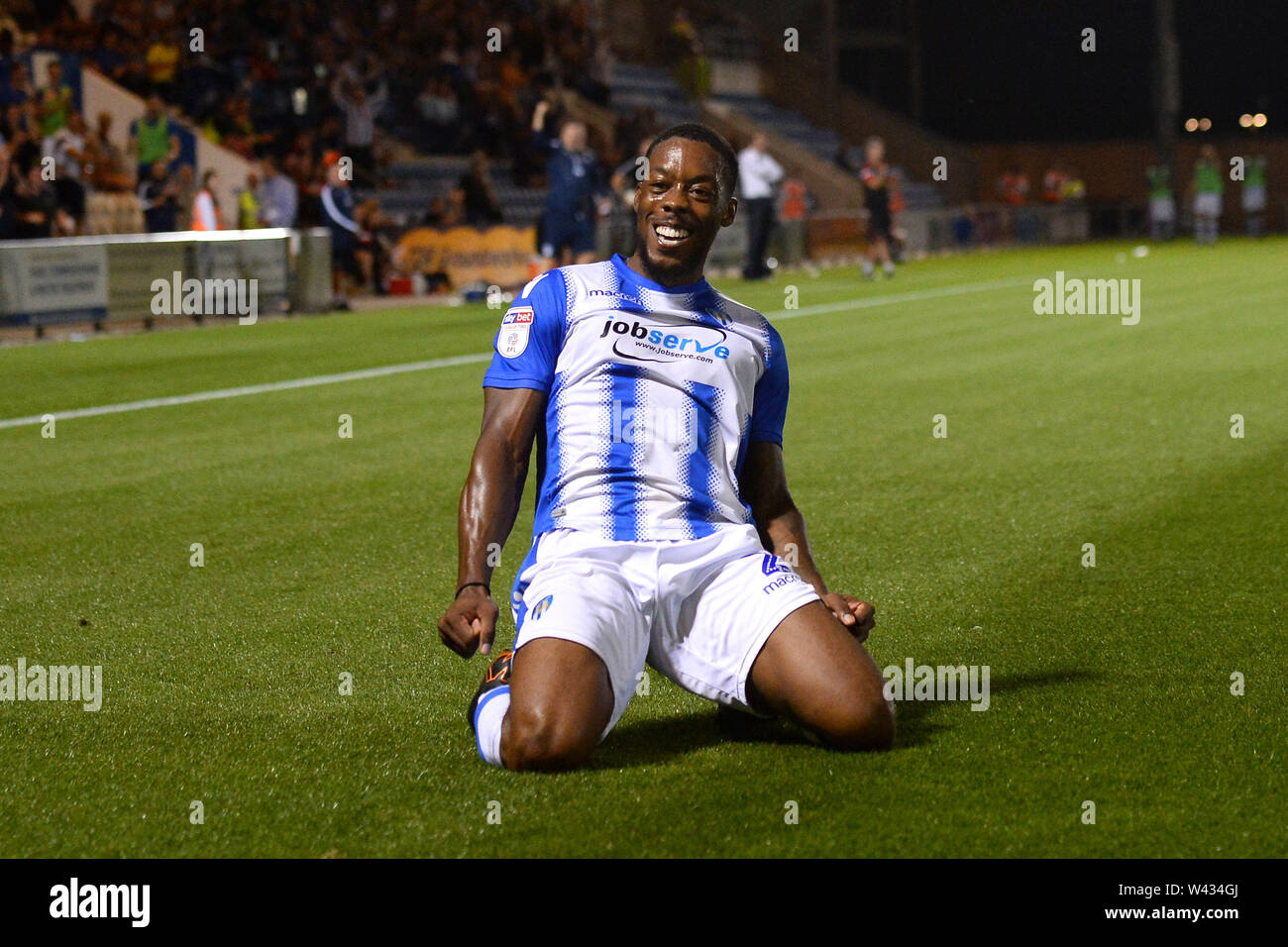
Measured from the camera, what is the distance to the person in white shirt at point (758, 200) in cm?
2686

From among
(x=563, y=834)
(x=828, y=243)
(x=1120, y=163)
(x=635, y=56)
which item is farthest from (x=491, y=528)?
(x=1120, y=163)

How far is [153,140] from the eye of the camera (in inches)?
878

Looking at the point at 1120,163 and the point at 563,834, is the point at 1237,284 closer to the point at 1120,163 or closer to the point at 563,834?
the point at 563,834

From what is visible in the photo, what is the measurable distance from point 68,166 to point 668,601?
18.5m

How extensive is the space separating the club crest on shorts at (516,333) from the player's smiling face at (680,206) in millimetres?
362

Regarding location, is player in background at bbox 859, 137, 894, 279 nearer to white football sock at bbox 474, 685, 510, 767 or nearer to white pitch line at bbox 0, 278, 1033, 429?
white pitch line at bbox 0, 278, 1033, 429

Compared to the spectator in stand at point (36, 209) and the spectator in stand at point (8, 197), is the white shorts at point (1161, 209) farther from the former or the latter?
the spectator in stand at point (8, 197)

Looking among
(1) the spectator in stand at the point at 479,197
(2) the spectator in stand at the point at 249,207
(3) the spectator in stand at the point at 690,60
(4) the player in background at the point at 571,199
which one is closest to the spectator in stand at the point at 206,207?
(2) the spectator in stand at the point at 249,207

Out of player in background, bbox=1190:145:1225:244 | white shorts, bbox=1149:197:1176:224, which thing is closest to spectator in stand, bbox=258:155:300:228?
player in background, bbox=1190:145:1225:244

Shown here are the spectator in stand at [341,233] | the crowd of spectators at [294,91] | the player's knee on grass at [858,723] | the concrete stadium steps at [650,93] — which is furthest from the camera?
the concrete stadium steps at [650,93]

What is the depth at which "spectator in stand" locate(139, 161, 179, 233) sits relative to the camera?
69.8 feet

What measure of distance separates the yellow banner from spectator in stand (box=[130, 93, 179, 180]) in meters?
3.60

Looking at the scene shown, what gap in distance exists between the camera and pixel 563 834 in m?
3.61
